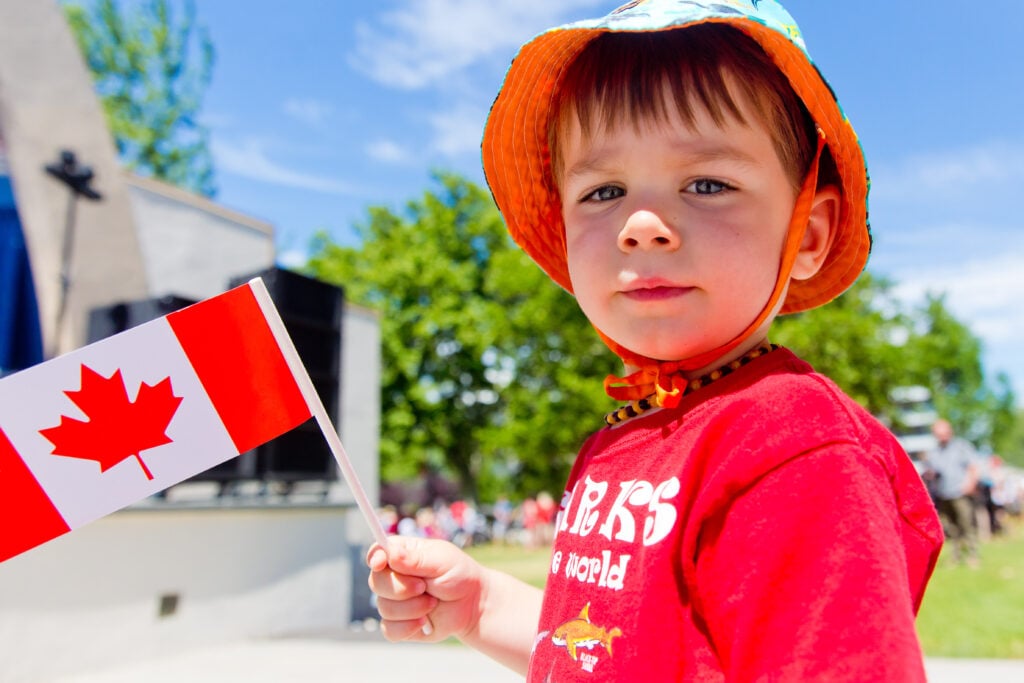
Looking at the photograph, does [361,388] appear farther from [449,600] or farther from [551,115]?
[551,115]

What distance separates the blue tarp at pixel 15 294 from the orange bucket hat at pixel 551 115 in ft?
33.2

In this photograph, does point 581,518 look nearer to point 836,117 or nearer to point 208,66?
point 836,117

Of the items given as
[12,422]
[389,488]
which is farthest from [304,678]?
[389,488]

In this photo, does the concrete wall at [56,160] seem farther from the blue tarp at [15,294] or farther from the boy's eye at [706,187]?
the boy's eye at [706,187]

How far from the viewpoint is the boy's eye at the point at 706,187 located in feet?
3.02

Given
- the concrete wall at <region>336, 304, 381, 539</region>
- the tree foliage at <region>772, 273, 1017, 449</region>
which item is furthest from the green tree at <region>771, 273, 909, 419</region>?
the concrete wall at <region>336, 304, 381, 539</region>

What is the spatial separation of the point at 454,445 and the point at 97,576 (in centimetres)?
2123

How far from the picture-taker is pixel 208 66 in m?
25.8

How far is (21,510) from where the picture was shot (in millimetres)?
1208

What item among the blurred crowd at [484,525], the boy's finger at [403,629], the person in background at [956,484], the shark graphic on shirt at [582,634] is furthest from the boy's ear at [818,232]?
the blurred crowd at [484,525]

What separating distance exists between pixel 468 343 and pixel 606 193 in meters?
24.2

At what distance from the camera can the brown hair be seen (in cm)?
93

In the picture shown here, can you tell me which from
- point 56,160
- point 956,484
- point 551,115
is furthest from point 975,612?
point 56,160

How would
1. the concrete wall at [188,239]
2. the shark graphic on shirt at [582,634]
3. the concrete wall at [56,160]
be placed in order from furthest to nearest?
the concrete wall at [188,239], the concrete wall at [56,160], the shark graphic on shirt at [582,634]
